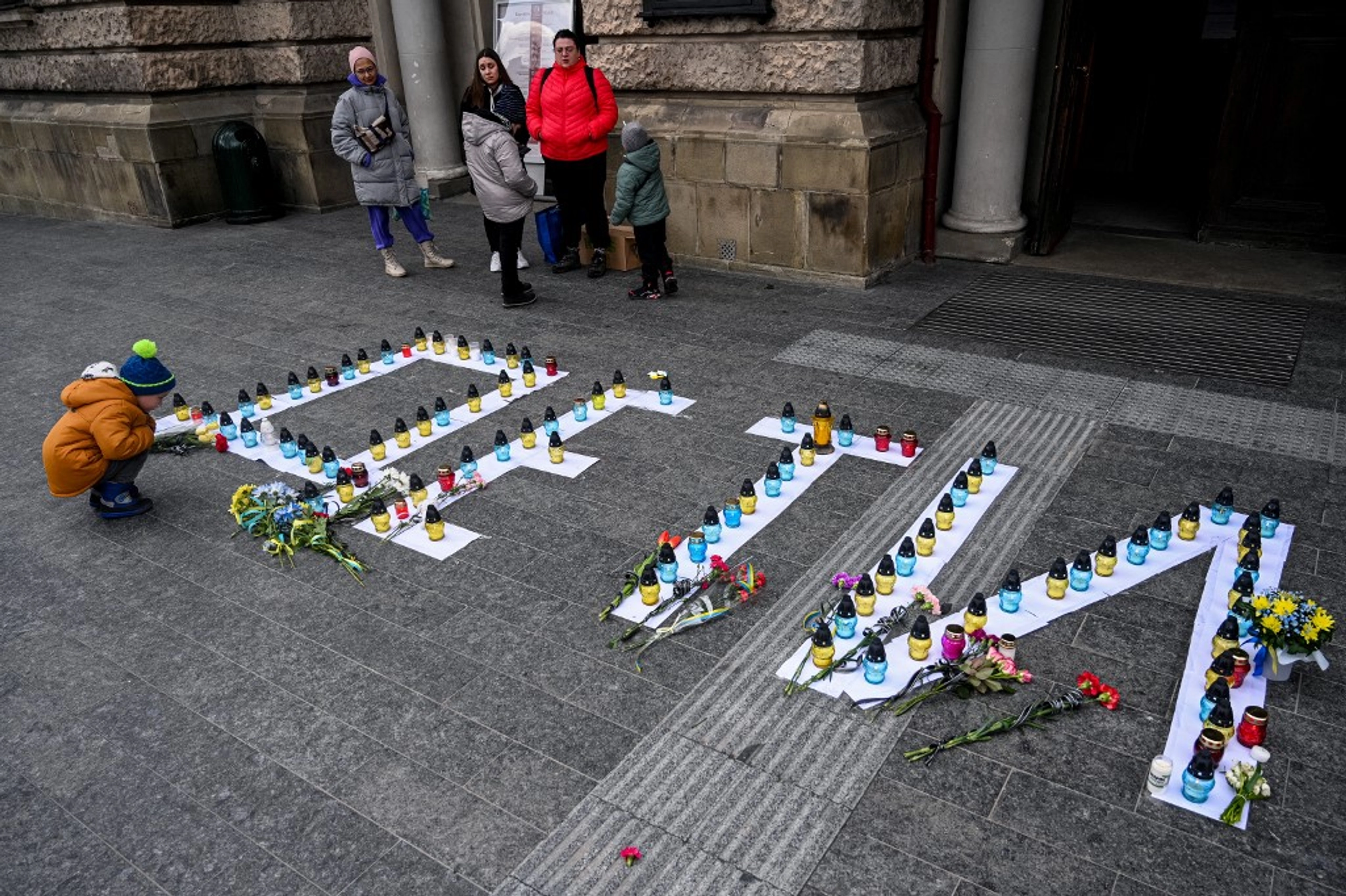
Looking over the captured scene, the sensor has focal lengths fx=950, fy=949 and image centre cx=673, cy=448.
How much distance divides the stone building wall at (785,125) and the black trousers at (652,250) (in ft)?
3.21

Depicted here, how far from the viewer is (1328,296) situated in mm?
8398

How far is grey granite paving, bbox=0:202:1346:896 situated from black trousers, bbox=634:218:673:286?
1855 millimetres

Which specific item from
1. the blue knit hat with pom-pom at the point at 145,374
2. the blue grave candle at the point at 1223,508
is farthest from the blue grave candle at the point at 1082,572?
the blue knit hat with pom-pom at the point at 145,374

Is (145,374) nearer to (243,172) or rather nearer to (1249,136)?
(243,172)

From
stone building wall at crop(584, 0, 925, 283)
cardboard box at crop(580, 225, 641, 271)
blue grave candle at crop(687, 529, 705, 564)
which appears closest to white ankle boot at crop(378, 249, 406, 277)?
cardboard box at crop(580, 225, 641, 271)

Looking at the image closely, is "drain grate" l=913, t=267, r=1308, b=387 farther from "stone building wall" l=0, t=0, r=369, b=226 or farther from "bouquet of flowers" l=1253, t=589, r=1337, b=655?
"stone building wall" l=0, t=0, r=369, b=226

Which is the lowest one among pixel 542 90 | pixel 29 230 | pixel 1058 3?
pixel 29 230

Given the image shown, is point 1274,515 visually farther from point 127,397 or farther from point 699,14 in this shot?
point 699,14

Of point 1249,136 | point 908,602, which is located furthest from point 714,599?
point 1249,136

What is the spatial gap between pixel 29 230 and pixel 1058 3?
1410 cm

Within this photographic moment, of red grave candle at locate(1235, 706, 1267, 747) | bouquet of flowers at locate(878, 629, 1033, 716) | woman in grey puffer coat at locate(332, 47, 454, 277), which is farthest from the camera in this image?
woman in grey puffer coat at locate(332, 47, 454, 277)

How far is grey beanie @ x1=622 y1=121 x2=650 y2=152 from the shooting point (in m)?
8.43

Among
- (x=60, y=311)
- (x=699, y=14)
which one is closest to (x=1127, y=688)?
(x=699, y=14)

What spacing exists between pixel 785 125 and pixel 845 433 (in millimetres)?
4340
